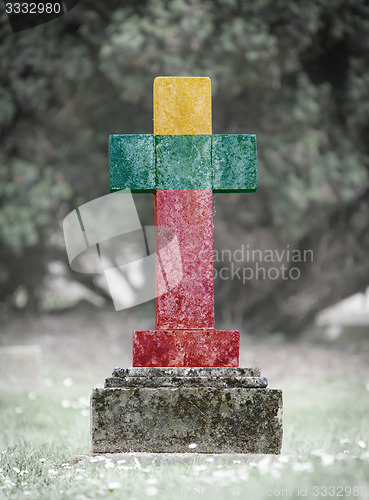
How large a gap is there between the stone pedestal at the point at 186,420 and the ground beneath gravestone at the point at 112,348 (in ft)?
14.6

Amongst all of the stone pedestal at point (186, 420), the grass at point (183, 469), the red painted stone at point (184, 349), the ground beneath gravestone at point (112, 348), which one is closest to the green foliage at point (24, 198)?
the ground beneath gravestone at point (112, 348)

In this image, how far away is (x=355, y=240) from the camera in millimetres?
10117

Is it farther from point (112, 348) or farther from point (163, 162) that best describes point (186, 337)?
point (112, 348)

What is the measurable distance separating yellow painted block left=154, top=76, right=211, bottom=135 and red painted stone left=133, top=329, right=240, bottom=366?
4.26ft

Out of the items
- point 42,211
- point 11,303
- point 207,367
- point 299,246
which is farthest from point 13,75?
point 207,367

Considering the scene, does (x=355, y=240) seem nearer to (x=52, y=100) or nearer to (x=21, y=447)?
(x=52, y=100)

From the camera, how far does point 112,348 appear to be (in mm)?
9602

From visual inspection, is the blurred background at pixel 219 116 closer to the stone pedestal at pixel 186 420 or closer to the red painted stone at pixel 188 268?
the red painted stone at pixel 188 268

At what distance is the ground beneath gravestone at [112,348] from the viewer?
8.54 meters

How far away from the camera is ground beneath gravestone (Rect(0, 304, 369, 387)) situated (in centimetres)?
854

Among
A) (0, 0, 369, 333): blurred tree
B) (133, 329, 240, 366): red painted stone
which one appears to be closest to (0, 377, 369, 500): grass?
(133, 329, 240, 366): red painted stone

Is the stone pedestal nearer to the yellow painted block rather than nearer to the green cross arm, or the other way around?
the green cross arm

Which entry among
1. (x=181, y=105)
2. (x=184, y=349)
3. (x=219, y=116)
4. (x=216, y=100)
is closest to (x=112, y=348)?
(x=219, y=116)

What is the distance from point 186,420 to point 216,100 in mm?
6225
